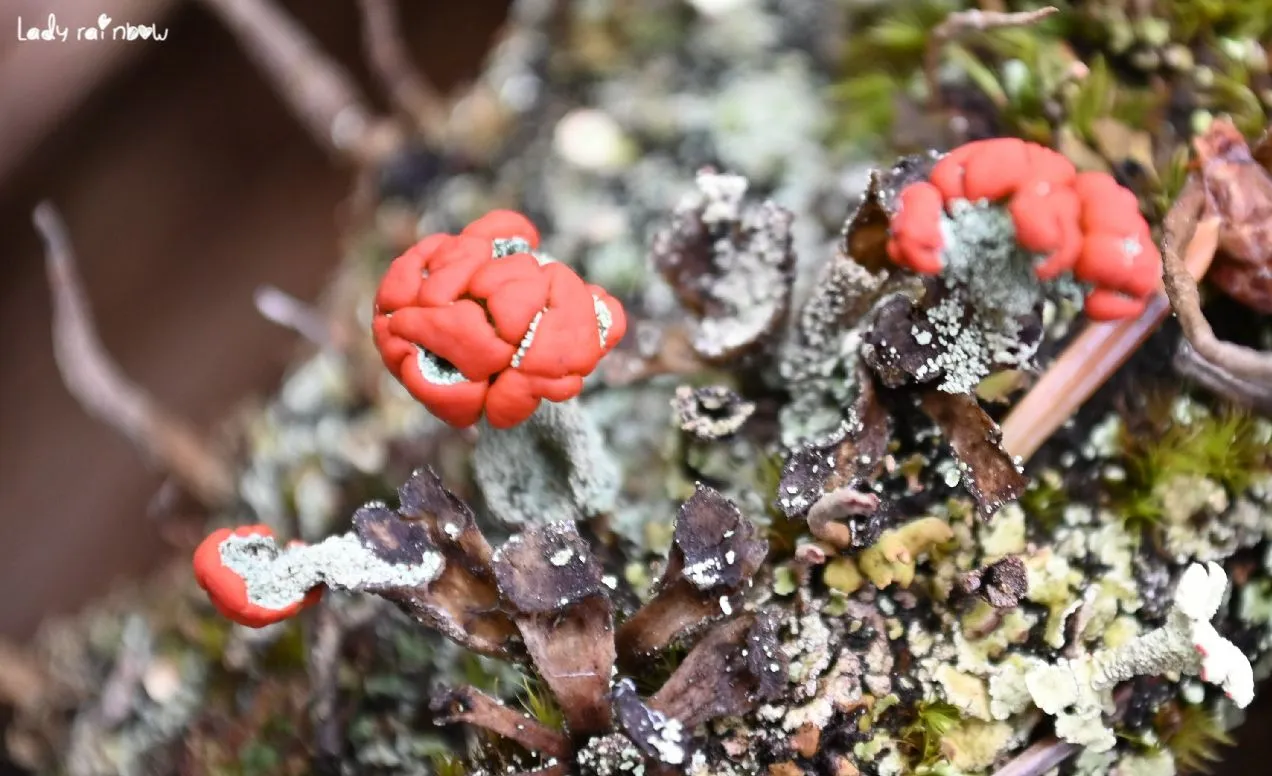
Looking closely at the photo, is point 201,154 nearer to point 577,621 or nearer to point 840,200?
point 840,200

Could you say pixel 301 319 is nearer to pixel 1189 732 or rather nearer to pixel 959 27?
pixel 959 27

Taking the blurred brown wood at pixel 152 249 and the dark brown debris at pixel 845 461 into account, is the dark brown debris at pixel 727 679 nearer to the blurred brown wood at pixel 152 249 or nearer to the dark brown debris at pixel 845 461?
the dark brown debris at pixel 845 461

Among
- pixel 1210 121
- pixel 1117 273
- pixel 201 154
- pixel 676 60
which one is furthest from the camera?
pixel 201 154

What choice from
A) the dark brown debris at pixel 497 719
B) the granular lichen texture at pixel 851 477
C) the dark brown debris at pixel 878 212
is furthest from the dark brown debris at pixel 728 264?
the dark brown debris at pixel 497 719

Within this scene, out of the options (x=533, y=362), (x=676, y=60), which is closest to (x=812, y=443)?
(x=533, y=362)

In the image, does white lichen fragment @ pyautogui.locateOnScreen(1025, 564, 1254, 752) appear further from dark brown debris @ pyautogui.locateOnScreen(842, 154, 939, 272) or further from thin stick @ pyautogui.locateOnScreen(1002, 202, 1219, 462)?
dark brown debris @ pyautogui.locateOnScreen(842, 154, 939, 272)
